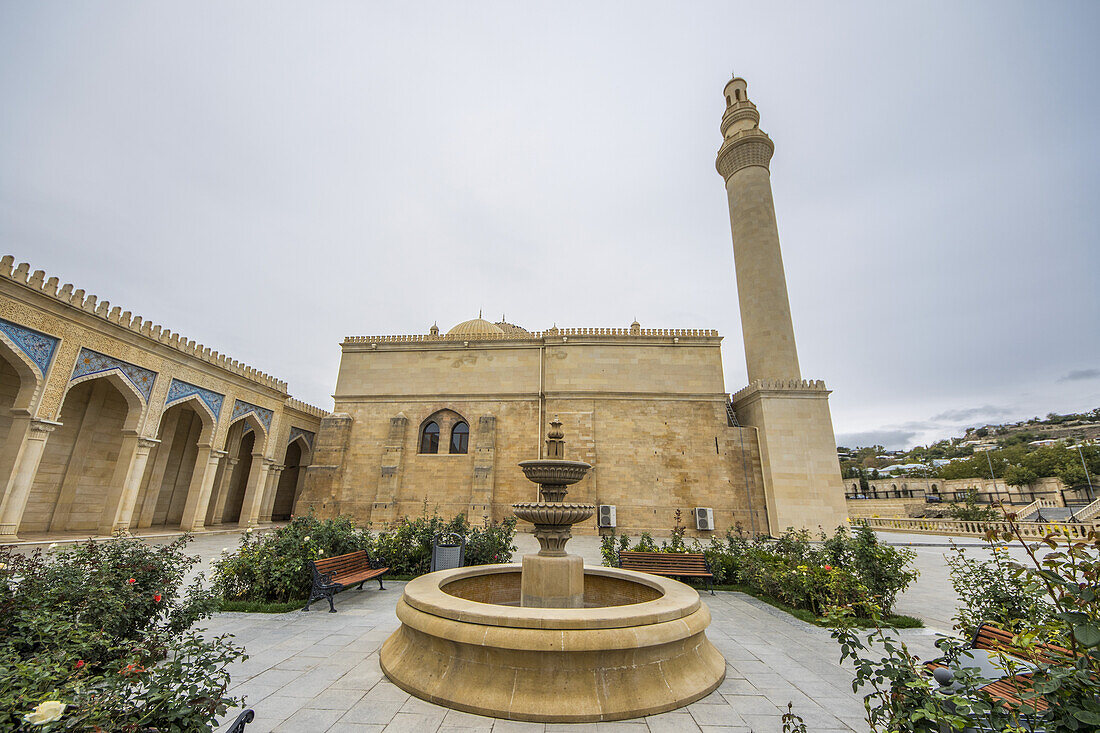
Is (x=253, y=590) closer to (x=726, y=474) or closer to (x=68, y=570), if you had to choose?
(x=68, y=570)

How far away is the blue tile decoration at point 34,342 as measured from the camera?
10605 millimetres

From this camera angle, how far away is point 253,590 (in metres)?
6.95

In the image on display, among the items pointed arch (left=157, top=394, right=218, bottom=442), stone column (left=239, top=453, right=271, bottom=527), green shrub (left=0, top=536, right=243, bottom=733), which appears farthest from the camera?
stone column (left=239, top=453, right=271, bottom=527)

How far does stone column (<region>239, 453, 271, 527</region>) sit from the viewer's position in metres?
18.2

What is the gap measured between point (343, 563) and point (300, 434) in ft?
53.5

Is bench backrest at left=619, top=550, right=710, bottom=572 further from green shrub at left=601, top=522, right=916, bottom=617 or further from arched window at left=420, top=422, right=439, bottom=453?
arched window at left=420, top=422, right=439, bottom=453

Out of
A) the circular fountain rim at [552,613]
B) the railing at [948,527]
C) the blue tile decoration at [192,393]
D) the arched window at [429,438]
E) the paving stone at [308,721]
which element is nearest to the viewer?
the paving stone at [308,721]

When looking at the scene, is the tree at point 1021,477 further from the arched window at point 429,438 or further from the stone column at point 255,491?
the stone column at point 255,491

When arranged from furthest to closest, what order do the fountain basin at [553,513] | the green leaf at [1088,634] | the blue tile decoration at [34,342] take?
the blue tile decoration at [34,342] < the fountain basin at [553,513] < the green leaf at [1088,634]

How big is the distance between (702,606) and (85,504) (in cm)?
1864

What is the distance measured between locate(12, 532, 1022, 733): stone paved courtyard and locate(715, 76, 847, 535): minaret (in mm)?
9341

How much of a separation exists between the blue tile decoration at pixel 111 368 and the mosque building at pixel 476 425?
0.20 feet

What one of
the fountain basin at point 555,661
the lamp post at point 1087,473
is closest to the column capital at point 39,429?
the fountain basin at point 555,661

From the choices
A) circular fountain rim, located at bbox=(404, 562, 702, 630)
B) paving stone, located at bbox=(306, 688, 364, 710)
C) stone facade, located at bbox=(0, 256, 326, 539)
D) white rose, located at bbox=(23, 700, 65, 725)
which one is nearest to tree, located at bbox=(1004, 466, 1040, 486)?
circular fountain rim, located at bbox=(404, 562, 702, 630)
